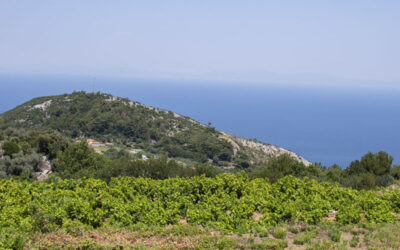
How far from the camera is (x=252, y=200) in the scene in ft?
29.4

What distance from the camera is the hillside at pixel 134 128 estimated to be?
56.4m

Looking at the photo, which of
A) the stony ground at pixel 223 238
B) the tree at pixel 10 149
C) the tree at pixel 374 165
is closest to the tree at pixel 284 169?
the tree at pixel 374 165

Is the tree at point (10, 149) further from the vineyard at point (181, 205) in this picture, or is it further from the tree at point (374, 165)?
the tree at point (374, 165)

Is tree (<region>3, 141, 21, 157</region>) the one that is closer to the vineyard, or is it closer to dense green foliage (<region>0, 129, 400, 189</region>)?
dense green foliage (<region>0, 129, 400, 189</region>)

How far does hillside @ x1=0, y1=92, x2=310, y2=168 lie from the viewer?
56.4 m

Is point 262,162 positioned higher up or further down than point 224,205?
further down

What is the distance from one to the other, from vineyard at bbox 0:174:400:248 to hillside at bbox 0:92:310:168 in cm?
4135

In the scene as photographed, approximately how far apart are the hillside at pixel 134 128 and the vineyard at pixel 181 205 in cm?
4135

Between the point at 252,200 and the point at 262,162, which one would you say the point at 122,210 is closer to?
the point at 252,200

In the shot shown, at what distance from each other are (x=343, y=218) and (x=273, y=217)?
1818mm

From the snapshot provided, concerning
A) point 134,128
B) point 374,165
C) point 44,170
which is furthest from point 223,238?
point 134,128

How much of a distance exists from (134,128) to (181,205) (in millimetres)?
54704

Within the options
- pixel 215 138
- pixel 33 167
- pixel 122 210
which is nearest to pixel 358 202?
pixel 122 210

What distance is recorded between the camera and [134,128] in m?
62.0
